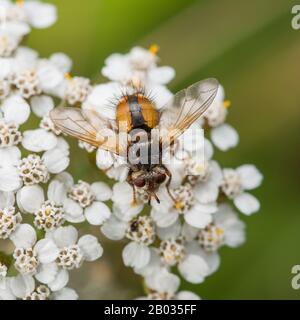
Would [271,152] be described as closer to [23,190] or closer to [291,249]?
[291,249]

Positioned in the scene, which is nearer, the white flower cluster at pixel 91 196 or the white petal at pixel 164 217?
the white flower cluster at pixel 91 196

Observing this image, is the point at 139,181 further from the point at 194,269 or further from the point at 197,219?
the point at 194,269

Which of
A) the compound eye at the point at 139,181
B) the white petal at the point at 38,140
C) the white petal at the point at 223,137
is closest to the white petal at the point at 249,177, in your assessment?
the white petal at the point at 223,137

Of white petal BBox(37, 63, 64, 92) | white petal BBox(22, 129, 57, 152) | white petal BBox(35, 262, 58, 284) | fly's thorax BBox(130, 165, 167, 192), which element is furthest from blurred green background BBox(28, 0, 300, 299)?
white petal BBox(35, 262, 58, 284)

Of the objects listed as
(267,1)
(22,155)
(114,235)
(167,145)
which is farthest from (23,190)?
(267,1)

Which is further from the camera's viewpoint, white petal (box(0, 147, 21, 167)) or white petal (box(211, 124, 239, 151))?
white petal (box(211, 124, 239, 151))

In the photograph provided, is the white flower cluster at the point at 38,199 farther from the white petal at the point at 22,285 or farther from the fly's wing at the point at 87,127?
the fly's wing at the point at 87,127

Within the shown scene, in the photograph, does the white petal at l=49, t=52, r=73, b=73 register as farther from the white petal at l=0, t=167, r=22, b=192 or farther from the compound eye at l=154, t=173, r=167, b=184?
the compound eye at l=154, t=173, r=167, b=184
